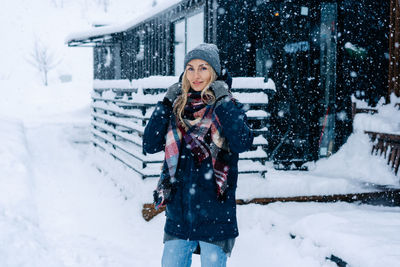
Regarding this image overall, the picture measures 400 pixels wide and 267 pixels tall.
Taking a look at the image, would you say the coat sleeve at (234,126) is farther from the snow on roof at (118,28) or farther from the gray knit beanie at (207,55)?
the snow on roof at (118,28)

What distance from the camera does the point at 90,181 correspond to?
9016 millimetres

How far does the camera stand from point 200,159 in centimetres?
271

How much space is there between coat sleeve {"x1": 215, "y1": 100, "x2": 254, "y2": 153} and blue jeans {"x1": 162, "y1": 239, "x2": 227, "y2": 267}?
67cm

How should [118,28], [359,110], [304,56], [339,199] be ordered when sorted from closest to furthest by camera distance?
[339,199] < [304,56] < [359,110] < [118,28]

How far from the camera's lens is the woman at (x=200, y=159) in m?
2.65

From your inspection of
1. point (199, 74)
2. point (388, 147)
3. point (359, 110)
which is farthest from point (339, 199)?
point (199, 74)

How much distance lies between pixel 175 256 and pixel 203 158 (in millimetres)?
675

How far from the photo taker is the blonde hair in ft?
9.07

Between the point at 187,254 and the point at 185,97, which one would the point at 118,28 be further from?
the point at 187,254

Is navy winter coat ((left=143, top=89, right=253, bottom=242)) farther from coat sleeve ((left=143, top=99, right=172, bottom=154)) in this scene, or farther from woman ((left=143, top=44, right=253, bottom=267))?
coat sleeve ((left=143, top=99, right=172, bottom=154))

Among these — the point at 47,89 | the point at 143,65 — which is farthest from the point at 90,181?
the point at 47,89

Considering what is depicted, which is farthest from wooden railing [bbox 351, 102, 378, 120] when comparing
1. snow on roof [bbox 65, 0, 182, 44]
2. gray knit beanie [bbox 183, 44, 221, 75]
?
gray knit beanie [bbox 183, 44, 221, 75]

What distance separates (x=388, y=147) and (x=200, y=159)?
623 cm

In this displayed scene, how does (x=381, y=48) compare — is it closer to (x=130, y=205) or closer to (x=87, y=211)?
(x=130, y=205)
